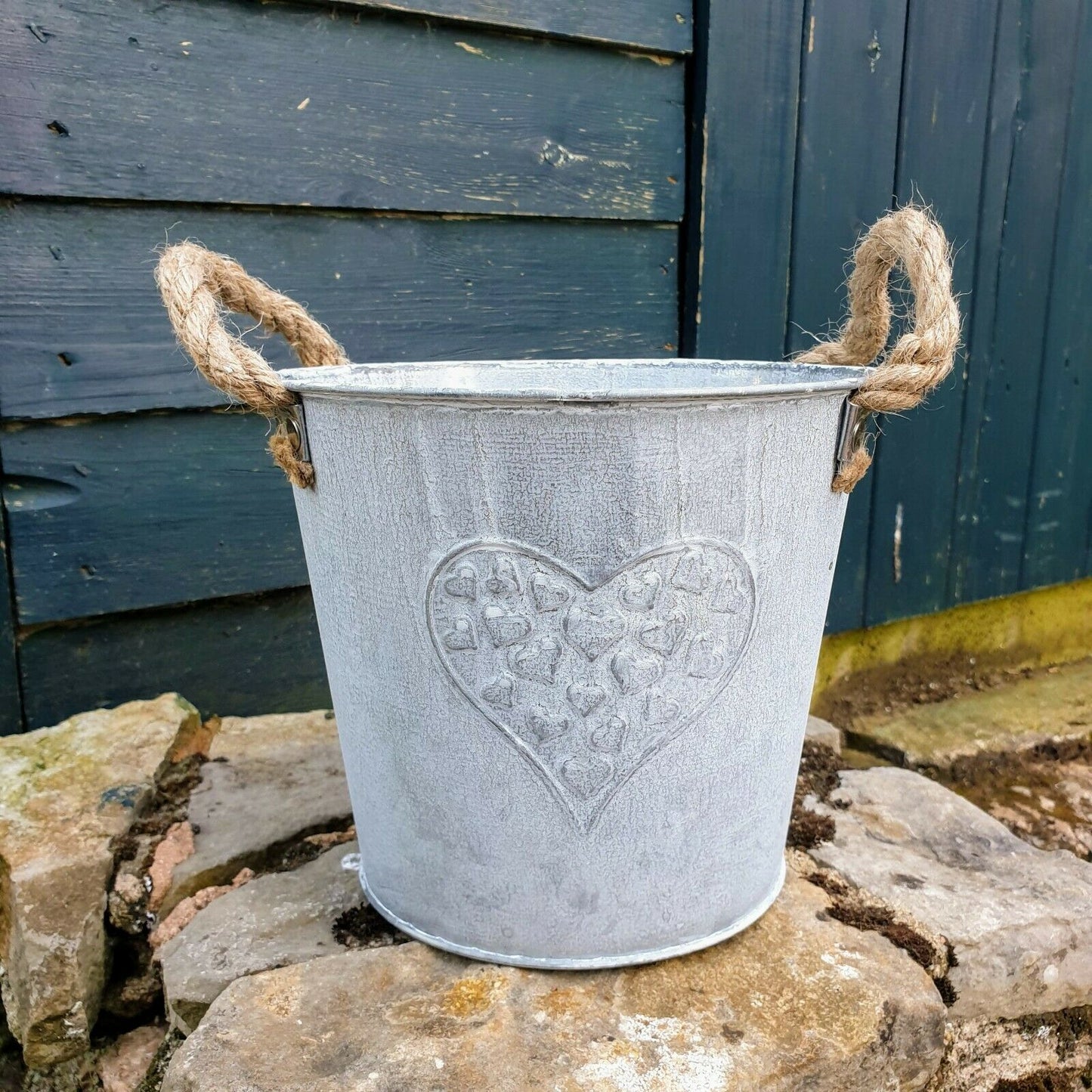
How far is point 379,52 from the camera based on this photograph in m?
1.59

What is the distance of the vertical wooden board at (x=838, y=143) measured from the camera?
1955 mm

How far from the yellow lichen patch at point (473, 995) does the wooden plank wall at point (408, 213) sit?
0.92 meters

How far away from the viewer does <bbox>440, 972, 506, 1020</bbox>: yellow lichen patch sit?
0.97 meters

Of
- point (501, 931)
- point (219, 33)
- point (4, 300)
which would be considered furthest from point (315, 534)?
point (219, 33)

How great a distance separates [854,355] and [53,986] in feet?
4.11

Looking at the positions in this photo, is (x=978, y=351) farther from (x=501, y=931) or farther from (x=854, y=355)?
(x=501, y=931)

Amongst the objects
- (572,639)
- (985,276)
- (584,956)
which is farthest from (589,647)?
(985,276)

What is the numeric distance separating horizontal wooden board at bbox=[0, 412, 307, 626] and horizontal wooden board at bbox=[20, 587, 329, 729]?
2.1 inches

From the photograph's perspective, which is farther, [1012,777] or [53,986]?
[1012,777]

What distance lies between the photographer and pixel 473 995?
995mm

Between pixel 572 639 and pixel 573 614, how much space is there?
0.08 ft

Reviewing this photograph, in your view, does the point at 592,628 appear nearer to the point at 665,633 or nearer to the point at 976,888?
the point at 665,633

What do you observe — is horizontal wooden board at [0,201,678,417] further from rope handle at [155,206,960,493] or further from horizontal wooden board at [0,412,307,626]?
rope handle at [155,206,960,493]

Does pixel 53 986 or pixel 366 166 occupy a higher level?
pixel 366 166
